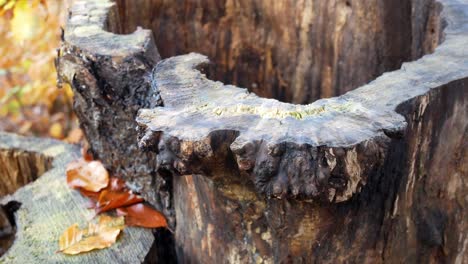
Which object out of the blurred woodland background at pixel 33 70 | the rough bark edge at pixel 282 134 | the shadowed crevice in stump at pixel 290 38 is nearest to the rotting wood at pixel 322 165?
the rough bark edge at pixel 282 134

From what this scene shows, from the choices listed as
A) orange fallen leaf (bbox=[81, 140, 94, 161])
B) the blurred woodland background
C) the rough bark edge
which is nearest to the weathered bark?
orange fallen leaf (bbox=[81, 140, 94, 161])

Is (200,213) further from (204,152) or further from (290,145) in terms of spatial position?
(290,145)

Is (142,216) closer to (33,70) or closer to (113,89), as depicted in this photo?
(113,89)

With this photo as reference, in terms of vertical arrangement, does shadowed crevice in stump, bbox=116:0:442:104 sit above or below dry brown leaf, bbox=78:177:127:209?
above

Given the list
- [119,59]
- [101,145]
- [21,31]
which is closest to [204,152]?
[119,59]

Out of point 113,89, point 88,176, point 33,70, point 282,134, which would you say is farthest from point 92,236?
point 33,70

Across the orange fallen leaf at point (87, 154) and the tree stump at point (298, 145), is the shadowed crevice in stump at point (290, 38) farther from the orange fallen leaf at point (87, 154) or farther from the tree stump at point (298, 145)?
the orange fallen leaf at point (87, 154)

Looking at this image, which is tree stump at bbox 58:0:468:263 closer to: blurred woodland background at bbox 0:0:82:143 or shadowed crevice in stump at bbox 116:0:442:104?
shadowed crevice in stump at bbox 116:0:442:104
